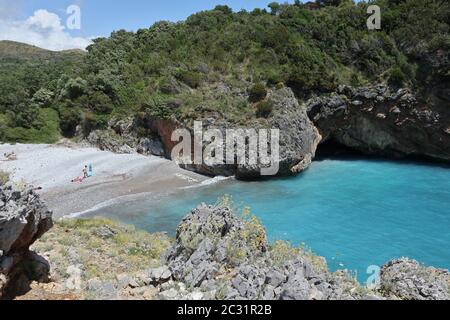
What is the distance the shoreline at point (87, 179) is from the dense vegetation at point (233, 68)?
480cm

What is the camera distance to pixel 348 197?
1066 inches

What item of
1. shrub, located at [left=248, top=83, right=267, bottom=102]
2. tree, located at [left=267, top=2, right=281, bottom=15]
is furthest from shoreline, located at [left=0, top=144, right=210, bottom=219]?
tree, located at [left=267, top=2, right=281, bottom=15]

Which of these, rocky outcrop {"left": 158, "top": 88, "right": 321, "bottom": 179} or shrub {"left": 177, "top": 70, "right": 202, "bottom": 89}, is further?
shrub {"left": 177, "top": 70, "right": 202, "bottom": 89}

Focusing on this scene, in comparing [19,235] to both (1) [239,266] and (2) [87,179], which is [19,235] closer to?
(1) [239,266]

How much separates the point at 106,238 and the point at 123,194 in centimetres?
1198

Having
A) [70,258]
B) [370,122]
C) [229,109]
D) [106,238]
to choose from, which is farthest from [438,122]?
[70,258]

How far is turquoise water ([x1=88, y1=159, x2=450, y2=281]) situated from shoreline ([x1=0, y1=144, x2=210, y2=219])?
2.07m

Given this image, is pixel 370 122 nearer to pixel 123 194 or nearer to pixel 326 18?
pixel 326 18

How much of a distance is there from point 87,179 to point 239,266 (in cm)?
2393

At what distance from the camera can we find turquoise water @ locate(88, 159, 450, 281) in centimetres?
1916

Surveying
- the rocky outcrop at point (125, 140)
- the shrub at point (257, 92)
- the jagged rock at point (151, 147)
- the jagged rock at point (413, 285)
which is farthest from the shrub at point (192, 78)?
the jagged rock at point (413, 285)

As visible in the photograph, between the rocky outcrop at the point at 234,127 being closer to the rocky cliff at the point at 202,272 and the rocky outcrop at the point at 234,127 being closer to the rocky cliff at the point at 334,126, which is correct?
the rocky cliff at the point at 334,126

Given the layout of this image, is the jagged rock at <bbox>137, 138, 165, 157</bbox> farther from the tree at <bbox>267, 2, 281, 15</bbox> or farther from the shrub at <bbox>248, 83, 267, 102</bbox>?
the tree at <bbox>267, 2, 281, 15</bbox>

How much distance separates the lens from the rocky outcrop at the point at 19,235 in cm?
852
